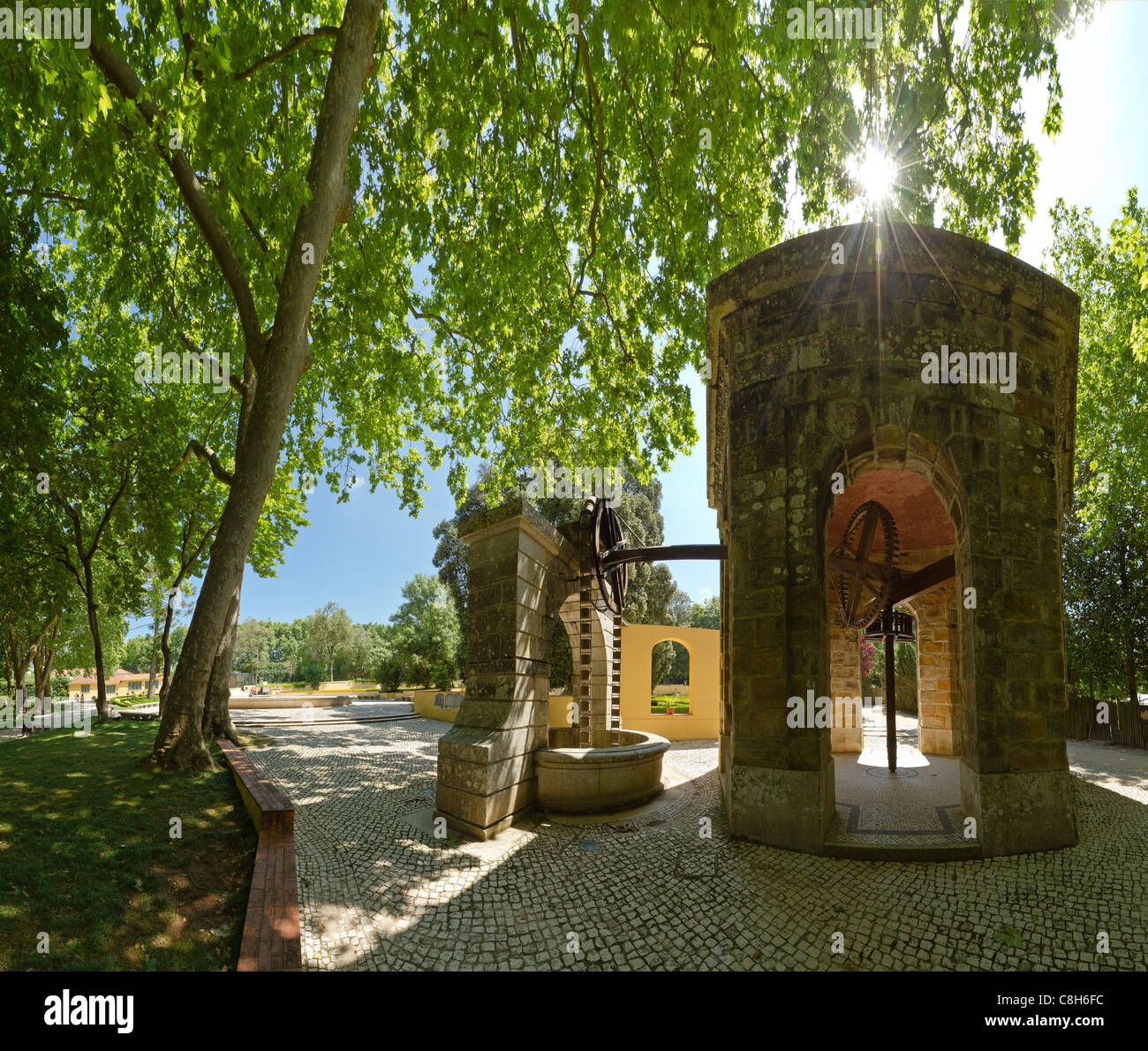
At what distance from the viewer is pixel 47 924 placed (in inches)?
116

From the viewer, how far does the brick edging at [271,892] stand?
3.16m

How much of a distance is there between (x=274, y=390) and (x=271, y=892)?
18.2 ft

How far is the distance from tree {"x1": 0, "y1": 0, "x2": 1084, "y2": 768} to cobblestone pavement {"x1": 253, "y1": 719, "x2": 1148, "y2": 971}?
3597 millimetres

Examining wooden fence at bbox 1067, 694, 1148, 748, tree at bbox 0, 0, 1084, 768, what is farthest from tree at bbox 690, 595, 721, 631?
tree at bbox 0, 0, 1084, 768

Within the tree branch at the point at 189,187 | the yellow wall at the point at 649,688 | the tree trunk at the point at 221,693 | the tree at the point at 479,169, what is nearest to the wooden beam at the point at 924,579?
the tree at the point at 479,169

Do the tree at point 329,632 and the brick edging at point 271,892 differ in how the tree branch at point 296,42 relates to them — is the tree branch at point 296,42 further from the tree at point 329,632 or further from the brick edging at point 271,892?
the tree at point 329,632

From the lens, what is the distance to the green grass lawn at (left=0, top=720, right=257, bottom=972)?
294cm

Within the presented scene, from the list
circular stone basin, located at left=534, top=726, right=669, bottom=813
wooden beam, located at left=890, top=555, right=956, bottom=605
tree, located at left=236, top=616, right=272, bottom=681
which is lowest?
tree, located at left=236, top=616, right=272, bottom=681

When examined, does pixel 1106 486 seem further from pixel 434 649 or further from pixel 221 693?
pixel 434 649

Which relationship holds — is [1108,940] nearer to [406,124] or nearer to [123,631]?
[406,124]

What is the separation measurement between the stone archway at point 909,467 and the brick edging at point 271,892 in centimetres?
414

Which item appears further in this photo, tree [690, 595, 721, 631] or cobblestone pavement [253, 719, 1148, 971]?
tree [690, 595, 721, 631]

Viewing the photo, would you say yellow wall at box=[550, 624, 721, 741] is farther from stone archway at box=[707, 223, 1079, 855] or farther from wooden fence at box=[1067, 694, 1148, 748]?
wooden fence at box=[1067, 694, 1148, 748]

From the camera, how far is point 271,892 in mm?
3924
